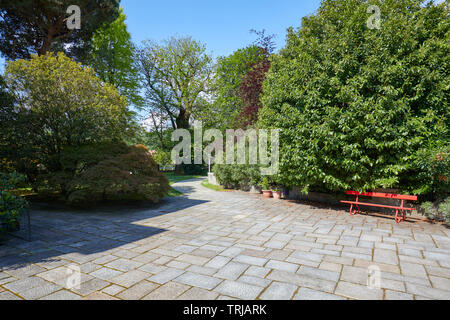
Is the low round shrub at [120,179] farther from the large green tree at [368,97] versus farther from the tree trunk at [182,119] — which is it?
the tree trunk at [182,119]

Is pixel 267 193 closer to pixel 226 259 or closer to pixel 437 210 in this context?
pixel 437 210

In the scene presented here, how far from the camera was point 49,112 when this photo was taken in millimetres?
7516

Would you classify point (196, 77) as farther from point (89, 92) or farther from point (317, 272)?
point (317, 272)

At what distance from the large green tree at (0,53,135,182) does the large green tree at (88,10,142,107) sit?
1034 centimetres

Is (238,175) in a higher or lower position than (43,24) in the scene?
lower

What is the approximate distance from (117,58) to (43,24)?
764 cm

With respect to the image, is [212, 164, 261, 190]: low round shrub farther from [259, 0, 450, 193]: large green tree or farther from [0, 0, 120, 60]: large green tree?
[0, 0, 120, 60]: large green tree

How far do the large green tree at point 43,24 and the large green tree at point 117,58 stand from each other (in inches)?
177

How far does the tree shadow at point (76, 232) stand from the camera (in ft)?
12.0

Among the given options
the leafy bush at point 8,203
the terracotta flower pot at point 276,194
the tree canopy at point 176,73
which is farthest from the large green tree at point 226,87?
the leafy bush at point 8,203

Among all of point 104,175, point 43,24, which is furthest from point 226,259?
point 43,24

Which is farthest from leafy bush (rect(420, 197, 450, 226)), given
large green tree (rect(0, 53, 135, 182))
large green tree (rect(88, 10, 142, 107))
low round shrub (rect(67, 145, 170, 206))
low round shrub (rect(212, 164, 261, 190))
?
large green tree (rect(88, 10, 142, 107))

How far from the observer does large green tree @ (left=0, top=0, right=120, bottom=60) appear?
421 inches
